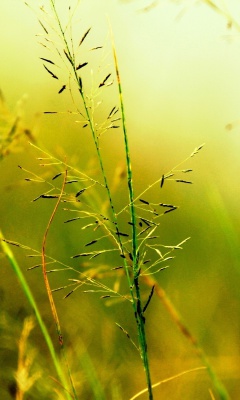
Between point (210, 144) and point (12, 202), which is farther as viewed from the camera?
point (210, 144)

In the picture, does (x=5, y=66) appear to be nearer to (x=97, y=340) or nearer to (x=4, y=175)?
(x=4, y=175)

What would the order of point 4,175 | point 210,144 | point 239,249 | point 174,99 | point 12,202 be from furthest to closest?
point 174,99, point 210,144, point 4,175, point 12,202, point 239,249

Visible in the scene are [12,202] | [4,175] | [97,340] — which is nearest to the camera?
[97,340]

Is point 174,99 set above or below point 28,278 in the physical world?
above

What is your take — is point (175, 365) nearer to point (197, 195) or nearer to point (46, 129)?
point (197, 195)

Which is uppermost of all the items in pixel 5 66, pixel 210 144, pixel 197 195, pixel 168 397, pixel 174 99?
pixel 5 66

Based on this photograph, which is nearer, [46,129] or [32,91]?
[46,129]

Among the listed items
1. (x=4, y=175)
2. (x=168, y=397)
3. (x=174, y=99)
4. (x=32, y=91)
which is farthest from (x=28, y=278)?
(x=174, y=99)

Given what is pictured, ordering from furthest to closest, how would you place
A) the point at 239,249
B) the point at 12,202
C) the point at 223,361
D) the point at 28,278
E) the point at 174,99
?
1. the point at 174,99
2. the point at 12,202
3. the point at 28,278
4. the point at 223,361
5. the point at 239,249

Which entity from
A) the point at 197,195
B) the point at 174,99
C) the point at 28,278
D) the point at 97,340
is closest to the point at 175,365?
the point at 97,340
